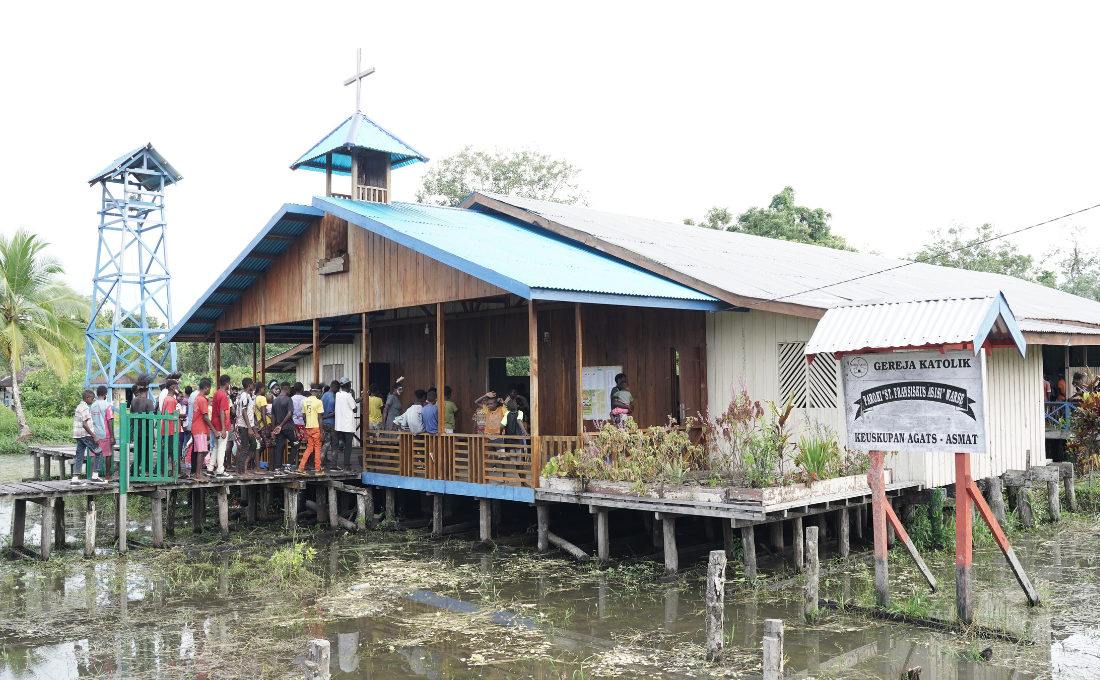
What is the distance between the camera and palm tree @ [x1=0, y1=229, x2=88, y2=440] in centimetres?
3089

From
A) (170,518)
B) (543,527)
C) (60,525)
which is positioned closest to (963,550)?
(543,527)

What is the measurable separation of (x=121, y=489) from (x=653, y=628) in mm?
8701

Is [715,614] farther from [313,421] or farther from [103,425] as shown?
[103,425]

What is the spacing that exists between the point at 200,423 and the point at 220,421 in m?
0.31

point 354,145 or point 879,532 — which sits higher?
point 354,145

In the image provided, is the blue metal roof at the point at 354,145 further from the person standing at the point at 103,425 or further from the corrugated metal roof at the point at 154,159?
the corrugated metal roof at the point at 154,159

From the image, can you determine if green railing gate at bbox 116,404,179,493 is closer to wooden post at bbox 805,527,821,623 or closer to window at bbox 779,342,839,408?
window at bbox 779,342,839,408

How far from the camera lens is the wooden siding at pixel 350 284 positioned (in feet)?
47.9

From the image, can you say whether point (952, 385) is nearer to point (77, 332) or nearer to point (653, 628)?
point (653, 628)

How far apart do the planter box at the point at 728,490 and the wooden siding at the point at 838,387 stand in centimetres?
102

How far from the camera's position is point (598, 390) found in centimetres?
1627

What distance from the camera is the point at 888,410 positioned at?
1001cm

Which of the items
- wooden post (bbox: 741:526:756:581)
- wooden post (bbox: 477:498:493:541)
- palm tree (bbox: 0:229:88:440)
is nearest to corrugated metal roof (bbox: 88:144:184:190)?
palm tree (bbox: 0:229:88:440)

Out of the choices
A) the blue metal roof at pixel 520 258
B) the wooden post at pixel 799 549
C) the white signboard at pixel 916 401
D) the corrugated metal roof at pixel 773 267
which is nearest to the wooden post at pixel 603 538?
the wooden post at pixel 799 549
